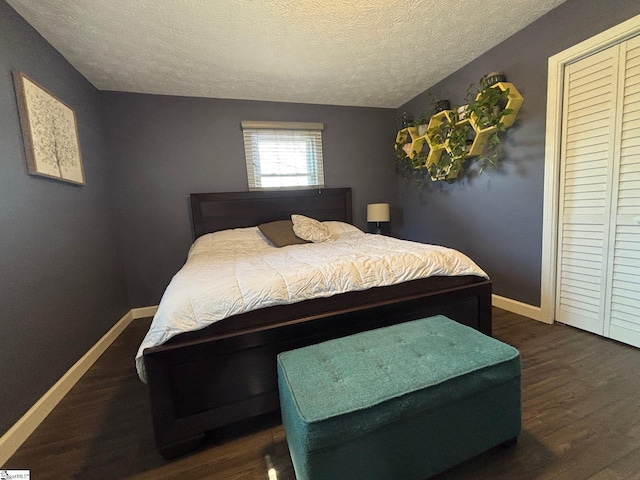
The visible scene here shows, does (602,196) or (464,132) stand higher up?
(464,132)

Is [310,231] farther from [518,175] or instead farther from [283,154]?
[518,175]

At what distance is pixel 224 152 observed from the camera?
3.16 meters

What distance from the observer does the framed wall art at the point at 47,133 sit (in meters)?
1.64

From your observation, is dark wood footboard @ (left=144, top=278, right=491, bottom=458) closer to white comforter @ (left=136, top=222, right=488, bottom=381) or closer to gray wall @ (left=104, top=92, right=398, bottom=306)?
white comforter @ (left=136, top=222, right=488, bottom=381)

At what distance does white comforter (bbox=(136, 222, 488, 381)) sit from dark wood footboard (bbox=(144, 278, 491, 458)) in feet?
0.27

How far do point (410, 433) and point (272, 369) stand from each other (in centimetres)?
70

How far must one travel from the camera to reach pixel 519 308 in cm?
250

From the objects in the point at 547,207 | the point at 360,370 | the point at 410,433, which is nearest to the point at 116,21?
the point at 360,370

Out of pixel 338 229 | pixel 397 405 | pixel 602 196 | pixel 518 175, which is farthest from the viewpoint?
pixel 338 229

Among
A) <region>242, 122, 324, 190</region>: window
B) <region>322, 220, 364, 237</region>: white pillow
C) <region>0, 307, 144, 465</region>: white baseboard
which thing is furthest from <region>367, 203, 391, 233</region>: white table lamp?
<region>0, 307, 144, 465</region>: white baseboard

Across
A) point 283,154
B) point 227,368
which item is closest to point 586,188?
point 227,368

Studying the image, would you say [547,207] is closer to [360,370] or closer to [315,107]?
[360,370]

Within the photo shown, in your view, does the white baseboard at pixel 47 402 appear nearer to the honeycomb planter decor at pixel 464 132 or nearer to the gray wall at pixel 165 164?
the gray wall at pixel 165 164

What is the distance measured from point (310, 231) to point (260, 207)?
0.89 meters
